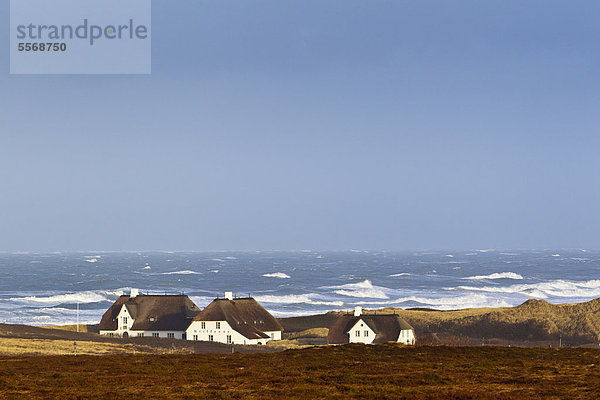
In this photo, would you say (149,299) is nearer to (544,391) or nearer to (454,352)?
(454,352)

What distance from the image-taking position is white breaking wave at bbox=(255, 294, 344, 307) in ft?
475

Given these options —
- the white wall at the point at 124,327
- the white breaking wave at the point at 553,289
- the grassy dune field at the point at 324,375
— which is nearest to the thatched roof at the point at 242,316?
the white wall at the point at 124,327

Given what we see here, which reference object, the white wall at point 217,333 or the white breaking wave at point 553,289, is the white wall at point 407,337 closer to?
the white wall at point 217,333

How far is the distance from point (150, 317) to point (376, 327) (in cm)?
2480

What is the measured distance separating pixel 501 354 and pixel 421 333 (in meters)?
41.7

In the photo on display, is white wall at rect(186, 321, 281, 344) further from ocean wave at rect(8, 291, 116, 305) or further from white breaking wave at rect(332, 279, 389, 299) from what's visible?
white breaking wave at rect(332, 279, 389, 299)

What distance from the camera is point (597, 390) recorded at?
33219 millimetres

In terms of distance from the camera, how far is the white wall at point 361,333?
7519 cm

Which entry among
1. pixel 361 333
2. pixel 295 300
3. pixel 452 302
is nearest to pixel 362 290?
pixel 295 300

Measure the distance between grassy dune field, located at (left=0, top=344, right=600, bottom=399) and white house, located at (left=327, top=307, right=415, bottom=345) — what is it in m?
21.6

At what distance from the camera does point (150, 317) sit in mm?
84562

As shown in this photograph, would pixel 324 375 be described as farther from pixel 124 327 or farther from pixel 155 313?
pixel 124 327

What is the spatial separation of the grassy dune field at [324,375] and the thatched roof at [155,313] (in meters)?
31.5


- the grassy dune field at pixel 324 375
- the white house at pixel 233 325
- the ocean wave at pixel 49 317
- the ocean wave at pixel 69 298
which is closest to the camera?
the grassy dune field at pixel 324 375
